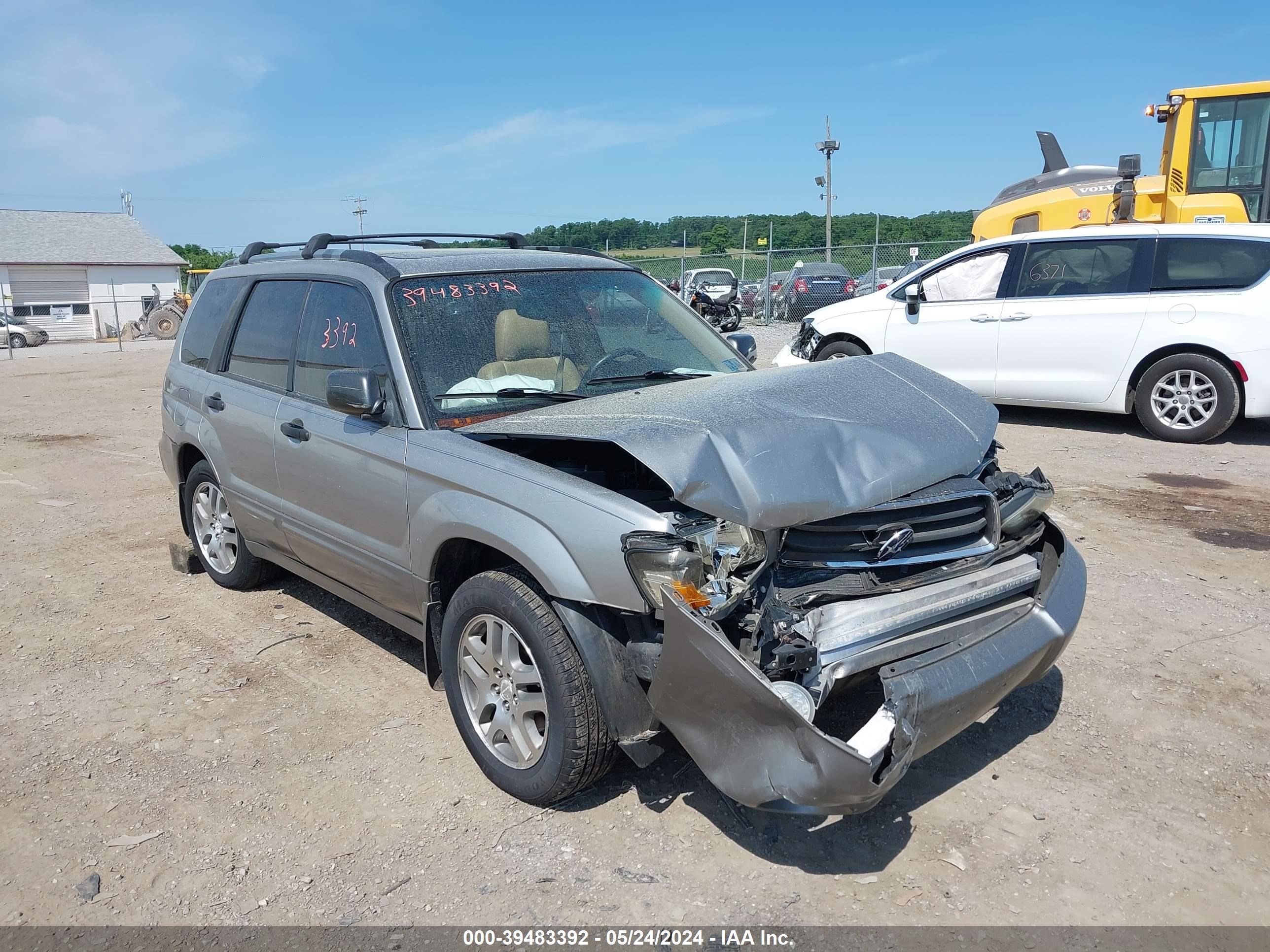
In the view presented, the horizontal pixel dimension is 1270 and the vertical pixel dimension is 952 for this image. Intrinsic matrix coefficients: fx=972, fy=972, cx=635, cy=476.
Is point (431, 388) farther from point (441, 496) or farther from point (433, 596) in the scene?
point (433, 596)

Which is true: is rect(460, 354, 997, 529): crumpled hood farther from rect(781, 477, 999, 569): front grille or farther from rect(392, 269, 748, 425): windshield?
rect(392, 269, 748, 425): windshield

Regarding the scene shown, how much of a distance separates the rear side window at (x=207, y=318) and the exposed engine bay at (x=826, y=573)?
8.48 feet

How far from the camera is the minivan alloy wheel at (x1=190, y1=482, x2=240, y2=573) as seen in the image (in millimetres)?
5465

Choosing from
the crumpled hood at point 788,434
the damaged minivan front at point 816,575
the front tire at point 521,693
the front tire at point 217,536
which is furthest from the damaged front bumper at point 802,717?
the front tire at point 217,536

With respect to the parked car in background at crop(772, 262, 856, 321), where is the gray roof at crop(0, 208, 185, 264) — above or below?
above

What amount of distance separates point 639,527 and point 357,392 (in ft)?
4.71

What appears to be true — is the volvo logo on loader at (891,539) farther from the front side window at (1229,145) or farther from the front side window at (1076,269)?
the front side window at (1229,145)

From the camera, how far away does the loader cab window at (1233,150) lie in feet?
38.7

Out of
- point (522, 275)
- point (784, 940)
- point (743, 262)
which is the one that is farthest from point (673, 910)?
point (743, 262)

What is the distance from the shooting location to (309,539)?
4.42m

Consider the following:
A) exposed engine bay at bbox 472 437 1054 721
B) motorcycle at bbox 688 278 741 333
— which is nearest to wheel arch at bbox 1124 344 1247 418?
exposed engine bay at bbox 472 437 1054 721

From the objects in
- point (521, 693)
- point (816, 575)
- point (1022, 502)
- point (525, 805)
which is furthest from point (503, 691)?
point (1022, 502)

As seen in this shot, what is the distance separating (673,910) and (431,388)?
2133 mm

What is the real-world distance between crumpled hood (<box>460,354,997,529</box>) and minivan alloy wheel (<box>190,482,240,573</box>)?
2.43 metres
